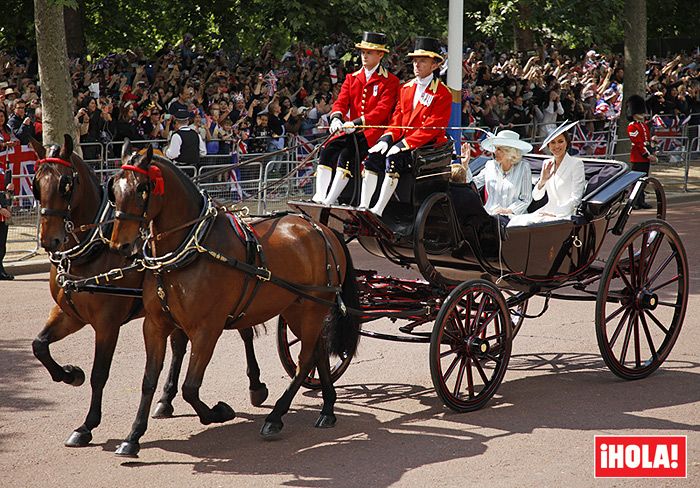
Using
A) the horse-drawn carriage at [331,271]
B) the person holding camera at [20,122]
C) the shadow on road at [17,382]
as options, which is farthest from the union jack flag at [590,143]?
the shadow on road at [17,382]

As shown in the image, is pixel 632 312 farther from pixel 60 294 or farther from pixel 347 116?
pixel 60 294

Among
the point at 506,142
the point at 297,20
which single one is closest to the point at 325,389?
the point at 506,142

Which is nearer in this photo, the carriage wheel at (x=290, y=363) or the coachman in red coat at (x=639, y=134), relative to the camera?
the carriage wheel at (x=290, y=363)

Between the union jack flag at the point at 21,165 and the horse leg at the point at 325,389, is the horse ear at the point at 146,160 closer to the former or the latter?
the horse leg at the point at 325,389

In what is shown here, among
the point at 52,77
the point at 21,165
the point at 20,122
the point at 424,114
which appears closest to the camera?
the point at 424,114

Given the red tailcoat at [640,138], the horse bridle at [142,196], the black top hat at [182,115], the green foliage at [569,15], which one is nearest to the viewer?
the horse bridle at [142,196]

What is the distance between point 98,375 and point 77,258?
2.52ft

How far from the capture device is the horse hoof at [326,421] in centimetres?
730

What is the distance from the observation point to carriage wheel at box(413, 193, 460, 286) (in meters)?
7.66

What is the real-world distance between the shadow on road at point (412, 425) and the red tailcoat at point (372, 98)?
2.10m

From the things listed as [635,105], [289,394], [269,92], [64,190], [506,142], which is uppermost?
[269,92]

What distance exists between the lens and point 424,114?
8312 millimetres

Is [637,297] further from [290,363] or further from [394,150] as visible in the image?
[290,363]

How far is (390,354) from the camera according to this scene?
9.49 meters
